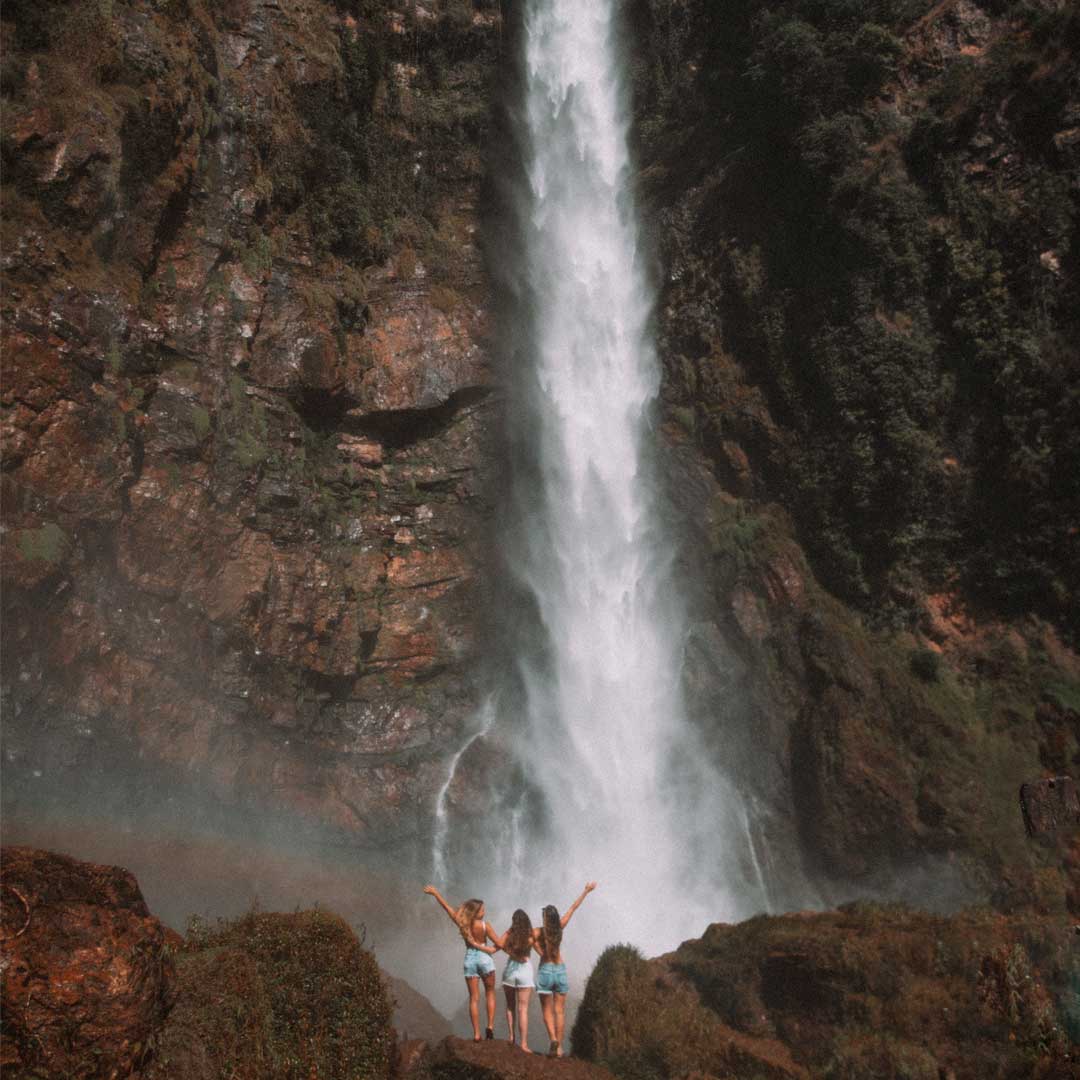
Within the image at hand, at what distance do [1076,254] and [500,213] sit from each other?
1285 centimetres

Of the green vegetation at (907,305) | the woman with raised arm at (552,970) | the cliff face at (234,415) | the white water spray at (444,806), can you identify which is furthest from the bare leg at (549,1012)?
the green vegetation at (907,305)

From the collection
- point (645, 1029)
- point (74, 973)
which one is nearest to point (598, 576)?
point (645, 1029)

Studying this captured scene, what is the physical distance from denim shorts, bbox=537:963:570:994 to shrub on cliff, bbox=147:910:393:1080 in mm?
1362

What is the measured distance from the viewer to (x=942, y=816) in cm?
1243

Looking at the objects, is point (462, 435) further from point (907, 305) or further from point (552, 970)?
point (552, 970)

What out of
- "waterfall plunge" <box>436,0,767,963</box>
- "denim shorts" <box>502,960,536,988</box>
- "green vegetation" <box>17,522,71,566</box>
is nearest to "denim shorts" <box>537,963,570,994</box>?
"denim shorts" <box>502,960,536,988</box>

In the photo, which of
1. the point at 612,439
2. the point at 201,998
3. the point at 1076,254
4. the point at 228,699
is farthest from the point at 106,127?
the point at 1076,254

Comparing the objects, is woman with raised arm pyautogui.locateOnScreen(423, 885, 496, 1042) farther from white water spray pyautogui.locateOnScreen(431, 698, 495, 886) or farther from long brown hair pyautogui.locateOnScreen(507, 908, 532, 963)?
white water spray pyautogui.locateOnScreen(431, 698, 495, 886)

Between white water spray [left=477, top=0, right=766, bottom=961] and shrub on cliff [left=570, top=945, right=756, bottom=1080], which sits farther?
white water spray [left=477, top=0, right=766, bottom=961]

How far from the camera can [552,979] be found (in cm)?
747

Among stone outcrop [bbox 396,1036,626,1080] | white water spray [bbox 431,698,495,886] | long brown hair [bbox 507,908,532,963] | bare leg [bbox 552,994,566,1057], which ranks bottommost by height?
stone outcrop [bbox 396,1036,626,1080]

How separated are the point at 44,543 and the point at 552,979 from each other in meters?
10.1

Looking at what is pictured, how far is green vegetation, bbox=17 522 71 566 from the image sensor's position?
12680 mm

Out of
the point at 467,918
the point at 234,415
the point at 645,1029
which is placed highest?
the point at 234,415
